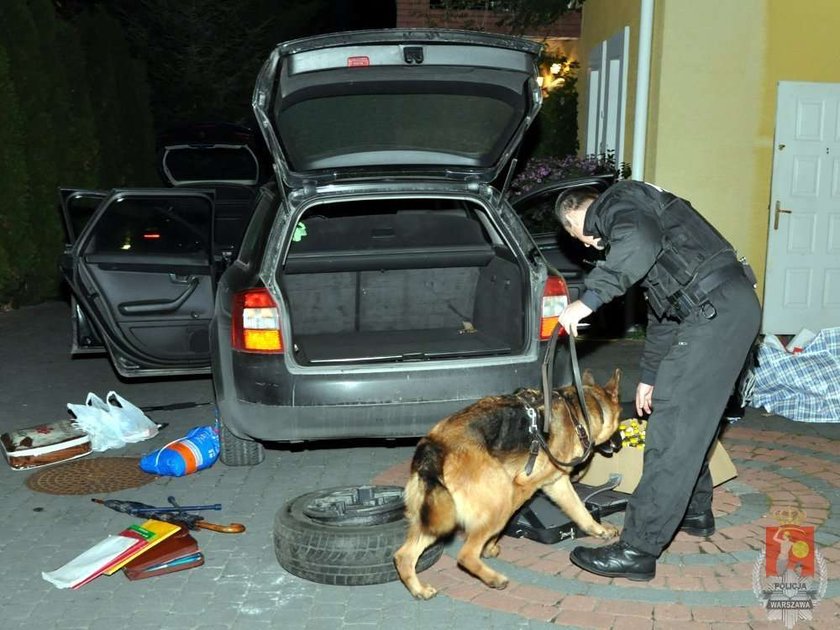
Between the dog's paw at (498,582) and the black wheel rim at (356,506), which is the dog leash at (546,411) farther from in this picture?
the black wheel rim at (356,506)

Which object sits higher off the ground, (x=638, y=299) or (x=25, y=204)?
(x=25, y=204)

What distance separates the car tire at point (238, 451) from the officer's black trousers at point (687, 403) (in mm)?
2617

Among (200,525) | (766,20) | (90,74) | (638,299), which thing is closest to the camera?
(200,525)

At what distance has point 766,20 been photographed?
916cm

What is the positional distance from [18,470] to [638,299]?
6328mm

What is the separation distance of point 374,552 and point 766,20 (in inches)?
283

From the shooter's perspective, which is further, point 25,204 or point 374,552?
point 25,204

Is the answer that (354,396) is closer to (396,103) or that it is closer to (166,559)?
(166,559)

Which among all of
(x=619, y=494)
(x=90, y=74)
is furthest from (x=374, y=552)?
(x=90, y=74)

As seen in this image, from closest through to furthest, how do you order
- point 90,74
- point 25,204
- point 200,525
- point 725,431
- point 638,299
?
1. point 200,525
2. point 725,431
3. point 638,299
4. point 25,204
5. point 90,74

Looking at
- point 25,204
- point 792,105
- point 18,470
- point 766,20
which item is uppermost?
point 766,20

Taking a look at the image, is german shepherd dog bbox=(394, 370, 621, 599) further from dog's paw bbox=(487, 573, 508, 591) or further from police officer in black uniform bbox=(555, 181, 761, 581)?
police officer in black uniform bbox=(555, 181, 761, 581)

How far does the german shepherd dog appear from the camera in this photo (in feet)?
13.4

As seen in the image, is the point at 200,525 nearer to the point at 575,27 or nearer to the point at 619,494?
Answer: the point at 619,494
